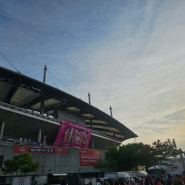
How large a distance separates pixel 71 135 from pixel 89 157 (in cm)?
760

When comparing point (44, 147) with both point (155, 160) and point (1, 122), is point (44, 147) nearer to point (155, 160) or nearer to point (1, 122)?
point (1, 122)

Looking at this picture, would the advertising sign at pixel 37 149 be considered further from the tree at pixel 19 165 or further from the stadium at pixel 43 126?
the tree at pixel 19 165

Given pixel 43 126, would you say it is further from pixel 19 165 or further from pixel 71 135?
pixel 19 165

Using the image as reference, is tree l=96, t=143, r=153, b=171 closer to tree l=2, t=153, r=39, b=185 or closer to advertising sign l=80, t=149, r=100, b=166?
advertising sign l=80, t=149, r=100, b=166

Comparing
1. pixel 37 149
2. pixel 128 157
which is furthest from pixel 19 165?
pixel 128 157

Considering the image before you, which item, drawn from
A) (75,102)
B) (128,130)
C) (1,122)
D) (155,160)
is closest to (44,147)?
(1,122)

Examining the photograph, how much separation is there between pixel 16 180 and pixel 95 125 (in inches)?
2046

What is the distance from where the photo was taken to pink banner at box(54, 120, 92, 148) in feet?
161

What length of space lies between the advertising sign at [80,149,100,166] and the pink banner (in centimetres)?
657

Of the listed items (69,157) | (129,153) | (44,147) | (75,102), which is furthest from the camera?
(75,102)

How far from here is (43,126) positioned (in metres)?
46.7

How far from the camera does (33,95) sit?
159 feet

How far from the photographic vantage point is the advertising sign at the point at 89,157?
146 ft

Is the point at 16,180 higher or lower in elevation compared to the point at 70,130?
lower
